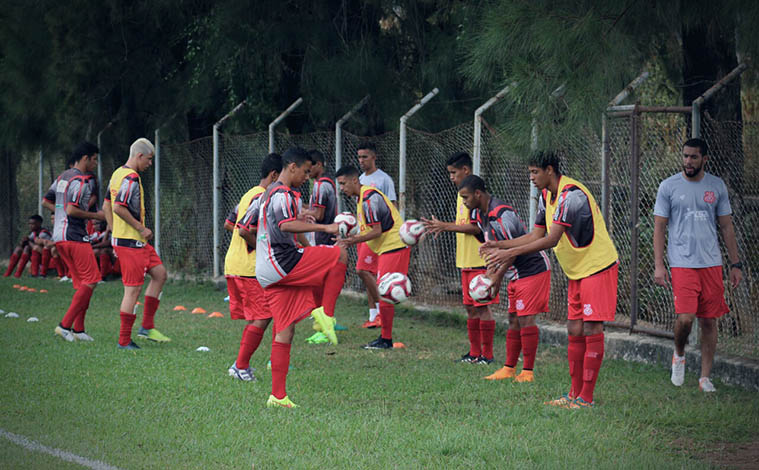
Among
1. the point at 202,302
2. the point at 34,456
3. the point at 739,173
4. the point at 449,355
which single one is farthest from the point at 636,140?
the point at 202,302

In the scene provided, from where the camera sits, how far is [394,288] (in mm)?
8828

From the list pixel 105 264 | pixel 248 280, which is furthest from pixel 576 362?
pixel 105 264

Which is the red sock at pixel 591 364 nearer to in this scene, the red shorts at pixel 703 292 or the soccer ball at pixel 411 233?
the red shorts at pixel 703 292

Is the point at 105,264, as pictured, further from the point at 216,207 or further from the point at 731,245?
the point at 731,245

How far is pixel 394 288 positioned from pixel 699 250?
2.87m

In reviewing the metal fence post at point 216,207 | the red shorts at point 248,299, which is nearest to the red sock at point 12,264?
the metal fence post at point 216,207

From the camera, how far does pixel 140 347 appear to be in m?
9.66

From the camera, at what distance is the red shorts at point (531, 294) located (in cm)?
783

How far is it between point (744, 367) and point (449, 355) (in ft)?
9.78

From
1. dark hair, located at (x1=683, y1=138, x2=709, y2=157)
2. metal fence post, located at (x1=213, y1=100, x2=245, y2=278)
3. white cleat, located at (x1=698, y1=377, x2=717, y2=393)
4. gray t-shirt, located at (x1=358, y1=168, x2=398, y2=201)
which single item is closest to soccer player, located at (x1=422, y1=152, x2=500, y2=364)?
white cleat, located at (x1=698, y1=377, x2=717, y2=393)

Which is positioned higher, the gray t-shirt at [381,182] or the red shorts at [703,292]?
the gray t-shirt at [381,182]

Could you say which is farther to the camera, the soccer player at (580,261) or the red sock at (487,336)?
the red sock at (487,336)

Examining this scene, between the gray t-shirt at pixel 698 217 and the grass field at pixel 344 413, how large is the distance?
1117 millimetres

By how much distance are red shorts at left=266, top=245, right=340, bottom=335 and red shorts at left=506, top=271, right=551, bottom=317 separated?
Result: 1.85 m
